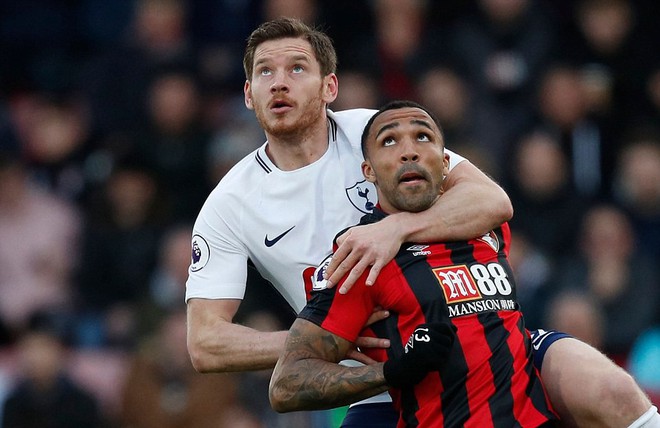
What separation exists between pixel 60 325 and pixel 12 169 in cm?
136

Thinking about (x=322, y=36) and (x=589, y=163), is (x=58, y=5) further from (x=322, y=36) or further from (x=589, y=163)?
(x=322, y=36)

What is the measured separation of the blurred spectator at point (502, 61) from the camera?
1030 centimetres

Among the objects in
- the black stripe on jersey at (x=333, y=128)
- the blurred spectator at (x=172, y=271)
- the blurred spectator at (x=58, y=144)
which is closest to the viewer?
the black stripe on jersey at (x=333, y=128)

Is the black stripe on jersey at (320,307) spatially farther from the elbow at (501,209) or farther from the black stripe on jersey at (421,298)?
the elbow at (501,209)

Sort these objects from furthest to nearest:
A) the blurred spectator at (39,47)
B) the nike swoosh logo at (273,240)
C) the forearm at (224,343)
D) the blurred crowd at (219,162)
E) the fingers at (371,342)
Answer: the blurred spectator at (39,47)
the blurred crowd at (219,162)
the nike swoosh logo at (273,240)
the forearm at (224,343)
the fingers at (371,342)

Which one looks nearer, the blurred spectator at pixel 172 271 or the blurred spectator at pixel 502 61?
the blurred spectator at pixel 172 271

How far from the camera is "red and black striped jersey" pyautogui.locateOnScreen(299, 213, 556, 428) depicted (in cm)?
491

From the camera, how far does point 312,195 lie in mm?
5859

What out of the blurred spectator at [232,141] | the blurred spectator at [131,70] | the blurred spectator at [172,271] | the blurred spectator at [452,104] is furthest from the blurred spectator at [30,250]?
the blurred spectator at [452,104]

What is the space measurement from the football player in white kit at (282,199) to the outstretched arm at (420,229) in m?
0.02

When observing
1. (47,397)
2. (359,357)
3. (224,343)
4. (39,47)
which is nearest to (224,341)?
(224,343)

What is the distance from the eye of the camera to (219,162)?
10195 mm

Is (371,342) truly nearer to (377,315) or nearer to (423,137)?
(377,315)

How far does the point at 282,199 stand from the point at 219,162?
436cm
